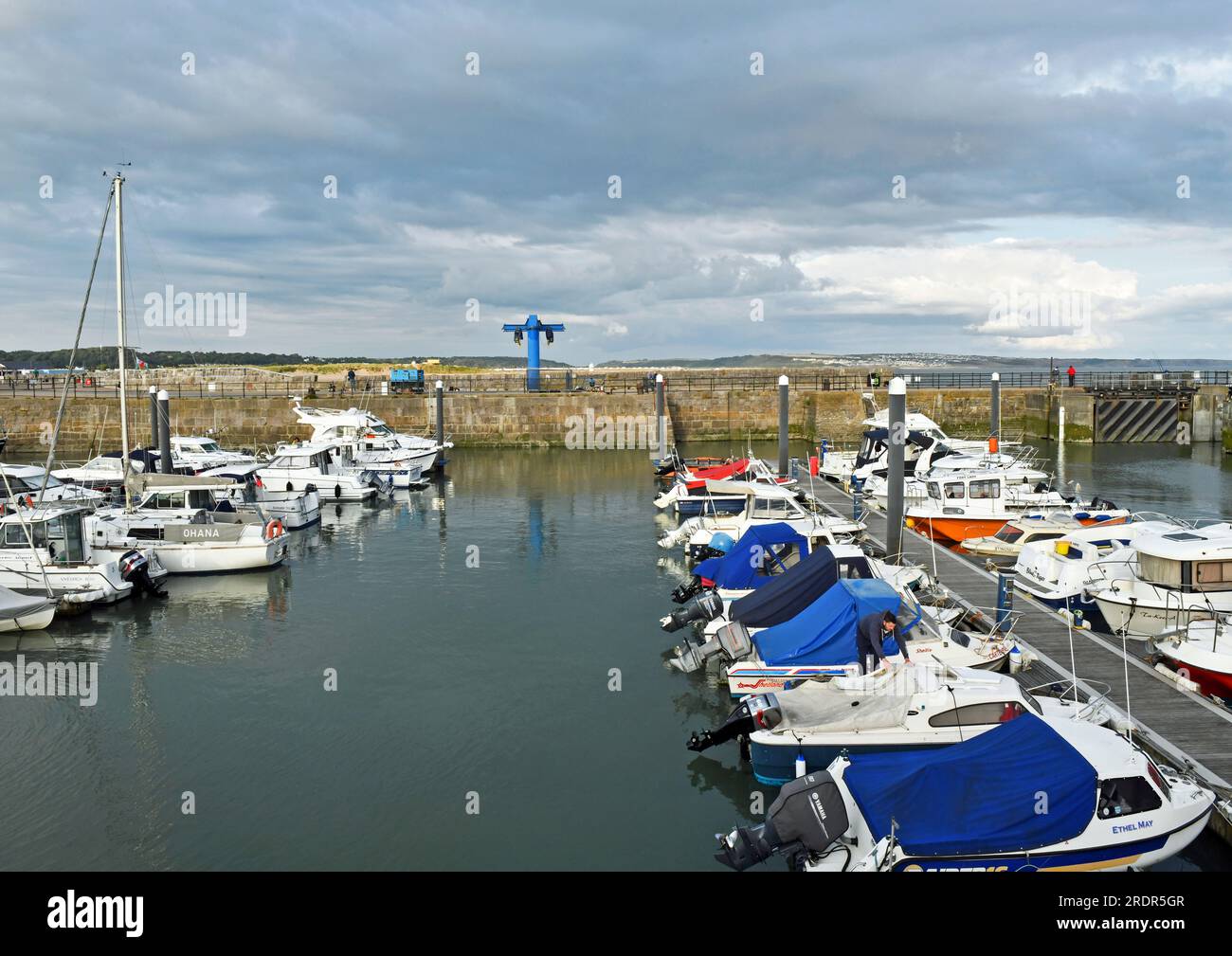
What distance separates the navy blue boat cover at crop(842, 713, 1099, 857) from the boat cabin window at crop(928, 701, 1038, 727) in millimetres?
2293

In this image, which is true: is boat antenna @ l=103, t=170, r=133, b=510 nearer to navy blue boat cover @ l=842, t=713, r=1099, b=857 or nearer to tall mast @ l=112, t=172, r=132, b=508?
tall mast @ l=112, t=172, r=132, b=508

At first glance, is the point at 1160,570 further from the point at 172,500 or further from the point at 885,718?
the point at 172,500

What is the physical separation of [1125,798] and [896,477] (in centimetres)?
1336

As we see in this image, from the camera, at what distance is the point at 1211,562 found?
1850 cm

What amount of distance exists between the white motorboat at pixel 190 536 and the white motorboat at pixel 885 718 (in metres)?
18.0

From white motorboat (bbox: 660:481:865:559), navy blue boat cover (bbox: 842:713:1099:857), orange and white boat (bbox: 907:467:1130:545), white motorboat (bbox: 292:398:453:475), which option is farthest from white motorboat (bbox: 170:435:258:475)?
navy blue boat cover (bbox: 842:713:1099:857)

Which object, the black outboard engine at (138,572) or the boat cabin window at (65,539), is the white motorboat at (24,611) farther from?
the black outboard engine at (138,572)

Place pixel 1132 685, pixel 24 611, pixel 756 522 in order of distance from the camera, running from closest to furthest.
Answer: pixel 1132 685, pixel 24 611, pixel 756 522

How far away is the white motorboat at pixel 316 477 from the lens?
3956 cm

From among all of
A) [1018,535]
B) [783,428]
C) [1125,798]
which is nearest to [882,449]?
[783,428]

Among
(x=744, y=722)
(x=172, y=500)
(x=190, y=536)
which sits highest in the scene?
(x=172, y=500)

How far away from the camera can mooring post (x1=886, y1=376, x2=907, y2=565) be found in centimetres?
2356

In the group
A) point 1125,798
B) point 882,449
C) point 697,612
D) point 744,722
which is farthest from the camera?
point 882,449

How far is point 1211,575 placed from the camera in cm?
1848
